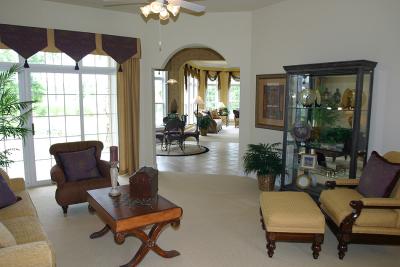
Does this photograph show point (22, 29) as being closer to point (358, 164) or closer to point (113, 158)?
point (113, 158)

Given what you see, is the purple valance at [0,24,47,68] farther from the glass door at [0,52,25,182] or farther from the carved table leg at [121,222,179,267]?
the carved table leg at [121,222,179,267]

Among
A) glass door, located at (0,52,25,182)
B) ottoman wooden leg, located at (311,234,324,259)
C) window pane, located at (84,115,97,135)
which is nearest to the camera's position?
ottoman wooden leg, located at (311,234,324,259)

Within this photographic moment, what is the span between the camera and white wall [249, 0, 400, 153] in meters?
4.07

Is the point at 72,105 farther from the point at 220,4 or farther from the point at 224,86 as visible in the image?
the point at 224,86

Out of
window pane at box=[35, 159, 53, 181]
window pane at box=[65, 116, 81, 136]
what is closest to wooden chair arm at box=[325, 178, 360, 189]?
window pane at box=[65, 116, 81, 136]

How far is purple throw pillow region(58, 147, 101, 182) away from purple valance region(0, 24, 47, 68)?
1.92 metres

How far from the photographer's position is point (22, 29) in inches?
203

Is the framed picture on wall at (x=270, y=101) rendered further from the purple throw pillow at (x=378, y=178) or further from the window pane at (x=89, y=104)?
the window pane at (x=89, y=104)

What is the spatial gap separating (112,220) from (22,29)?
3.92m

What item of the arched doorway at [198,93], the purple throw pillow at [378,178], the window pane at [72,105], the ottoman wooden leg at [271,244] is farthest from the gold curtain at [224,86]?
→ the ottoman wooden leg at [271,244]

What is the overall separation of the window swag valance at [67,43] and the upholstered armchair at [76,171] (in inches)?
69.4

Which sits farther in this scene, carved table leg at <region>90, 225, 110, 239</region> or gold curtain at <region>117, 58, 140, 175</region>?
gold curtain at <region>117, 58, 140, 175</region>

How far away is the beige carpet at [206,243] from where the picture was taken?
3275 mm

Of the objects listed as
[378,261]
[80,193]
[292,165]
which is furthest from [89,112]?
[378,261]
